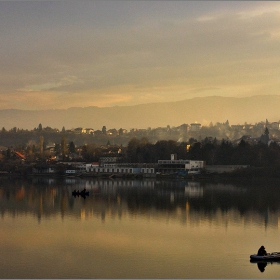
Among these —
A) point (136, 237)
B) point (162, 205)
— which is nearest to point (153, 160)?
point (162, 205)

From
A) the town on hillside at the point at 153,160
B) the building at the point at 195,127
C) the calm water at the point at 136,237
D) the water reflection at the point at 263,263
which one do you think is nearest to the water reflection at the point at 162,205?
the calm water at the point at 136,237

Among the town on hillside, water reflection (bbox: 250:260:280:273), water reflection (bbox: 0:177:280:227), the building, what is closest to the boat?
water reflection (bbox: 250:260:280:273)

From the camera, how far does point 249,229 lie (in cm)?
1752

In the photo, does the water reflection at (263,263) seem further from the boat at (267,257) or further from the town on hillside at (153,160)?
the town on hillside at (153,160)

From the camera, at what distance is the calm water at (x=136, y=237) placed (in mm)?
12422

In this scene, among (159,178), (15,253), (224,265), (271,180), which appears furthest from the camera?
(159,178)

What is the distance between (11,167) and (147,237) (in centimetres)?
4378

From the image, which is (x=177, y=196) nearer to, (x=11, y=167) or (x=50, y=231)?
(x=50, y=231)

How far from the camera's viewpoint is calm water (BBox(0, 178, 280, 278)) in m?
12.4

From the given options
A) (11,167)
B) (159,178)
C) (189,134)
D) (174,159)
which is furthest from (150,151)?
(189,134)

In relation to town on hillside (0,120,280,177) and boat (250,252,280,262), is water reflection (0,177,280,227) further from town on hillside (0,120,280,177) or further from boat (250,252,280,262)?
town on hillside (0,120,280,177)

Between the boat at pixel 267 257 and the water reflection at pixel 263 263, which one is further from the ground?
the boat at pixel 267 257

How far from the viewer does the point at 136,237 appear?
53.0ft

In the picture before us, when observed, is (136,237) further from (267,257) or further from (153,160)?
(153,160)
